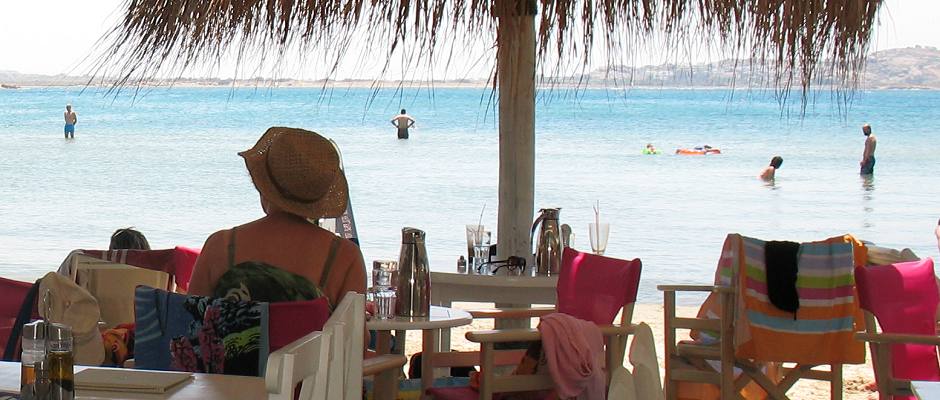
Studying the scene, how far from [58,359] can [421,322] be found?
192cm

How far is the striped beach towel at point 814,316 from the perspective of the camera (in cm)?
460

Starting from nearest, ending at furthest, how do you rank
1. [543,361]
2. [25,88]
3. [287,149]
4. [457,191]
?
[287,149], [543,361], [457,191], [25,88]

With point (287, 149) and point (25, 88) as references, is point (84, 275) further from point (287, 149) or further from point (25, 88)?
point (25, 88)

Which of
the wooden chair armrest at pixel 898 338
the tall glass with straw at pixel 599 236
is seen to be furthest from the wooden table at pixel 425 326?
the tall glass with straw at pixel 599 236

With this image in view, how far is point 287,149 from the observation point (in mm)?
3484

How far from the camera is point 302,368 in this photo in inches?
66.5

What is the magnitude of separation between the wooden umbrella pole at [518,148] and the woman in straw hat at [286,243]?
5.81 ft

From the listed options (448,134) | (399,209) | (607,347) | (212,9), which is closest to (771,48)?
(607,347)

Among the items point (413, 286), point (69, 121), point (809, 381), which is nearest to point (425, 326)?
point (413, 286)

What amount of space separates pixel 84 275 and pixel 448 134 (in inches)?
1331

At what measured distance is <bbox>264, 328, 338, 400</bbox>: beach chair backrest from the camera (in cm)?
157

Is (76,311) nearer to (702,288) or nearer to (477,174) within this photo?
(702,288)

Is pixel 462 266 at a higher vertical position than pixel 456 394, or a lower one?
higher

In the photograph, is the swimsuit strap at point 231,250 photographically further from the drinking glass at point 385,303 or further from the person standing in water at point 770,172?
the person standing in water at point 770,172
